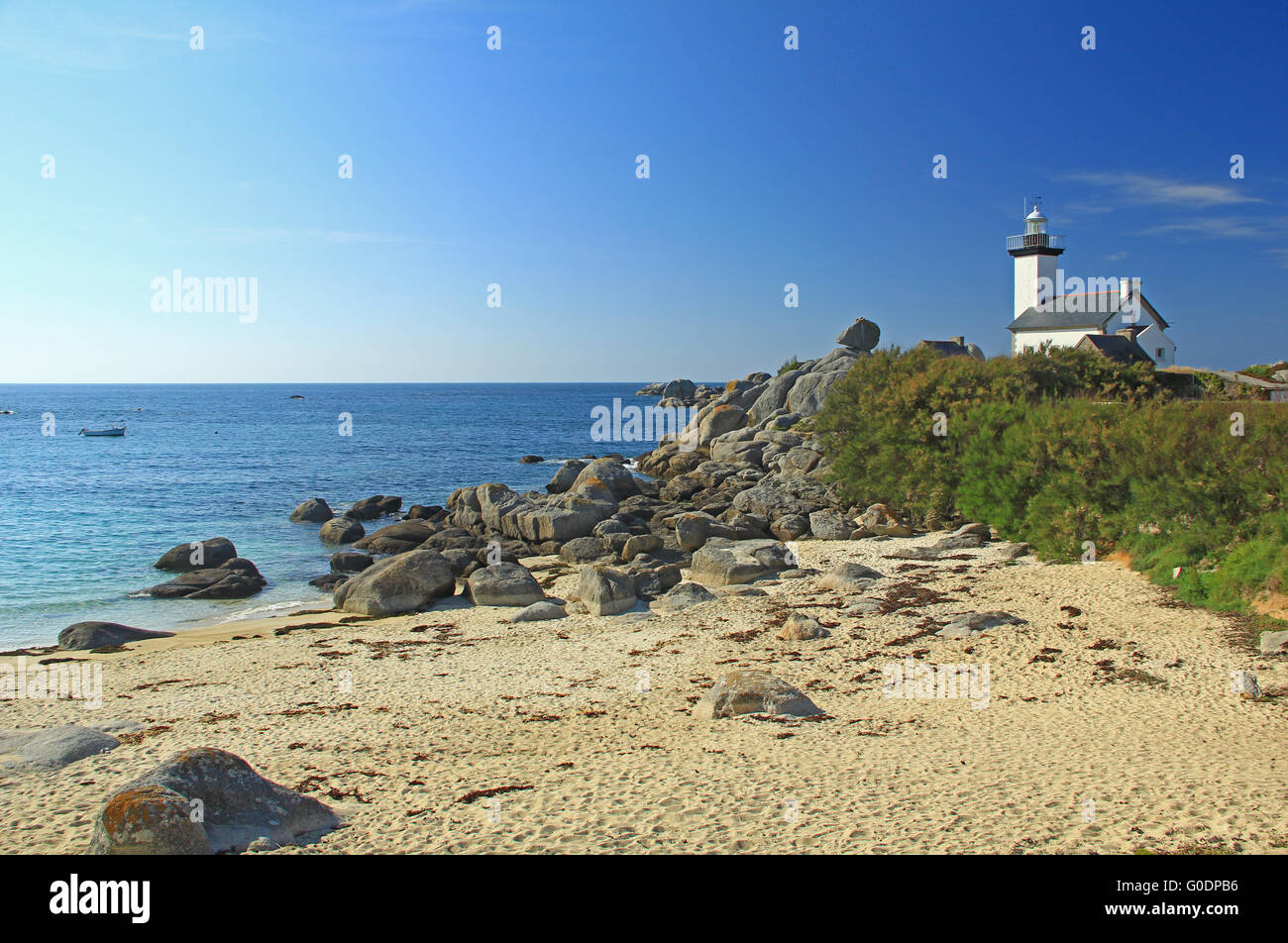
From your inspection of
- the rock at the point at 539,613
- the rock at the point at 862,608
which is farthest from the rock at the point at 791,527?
the rock at the point at 539,613

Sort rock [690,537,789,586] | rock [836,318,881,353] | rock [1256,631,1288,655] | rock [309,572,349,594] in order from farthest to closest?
rock [836,318,881,353] → rock [309,572,349,594] → rock [690,537,789,586] → rock [1256,631,1288,655]

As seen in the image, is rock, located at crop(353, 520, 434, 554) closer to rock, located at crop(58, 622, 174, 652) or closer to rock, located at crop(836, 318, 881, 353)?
rock, located at crop(58, 622, 174, 652)

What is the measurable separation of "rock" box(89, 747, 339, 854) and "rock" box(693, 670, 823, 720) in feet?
17.1

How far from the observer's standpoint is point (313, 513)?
1398 inches

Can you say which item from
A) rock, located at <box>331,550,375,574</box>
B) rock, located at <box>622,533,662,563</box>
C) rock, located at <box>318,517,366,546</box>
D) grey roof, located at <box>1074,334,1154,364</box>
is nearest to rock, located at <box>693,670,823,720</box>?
rock, located at <box>622,533,662,563</box>

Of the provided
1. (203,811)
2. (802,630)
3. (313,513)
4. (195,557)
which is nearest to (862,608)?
(802,630)

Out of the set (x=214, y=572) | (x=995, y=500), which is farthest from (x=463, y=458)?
(x=995, y=500)

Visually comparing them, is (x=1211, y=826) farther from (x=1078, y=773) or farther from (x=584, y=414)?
(x=584, y=414)

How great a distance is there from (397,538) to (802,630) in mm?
18389

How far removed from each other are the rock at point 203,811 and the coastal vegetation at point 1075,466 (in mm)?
14791

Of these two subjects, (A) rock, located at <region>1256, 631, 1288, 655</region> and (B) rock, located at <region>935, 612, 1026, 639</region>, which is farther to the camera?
A: (B) rock, located at <region>935, 612, 1026, 639</region>

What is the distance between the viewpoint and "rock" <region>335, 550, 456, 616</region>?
65.0 ft

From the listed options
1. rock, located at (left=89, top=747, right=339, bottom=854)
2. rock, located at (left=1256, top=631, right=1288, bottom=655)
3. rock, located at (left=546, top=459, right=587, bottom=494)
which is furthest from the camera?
rock, located at (left=546, top=459, right=587, bottom=494)
